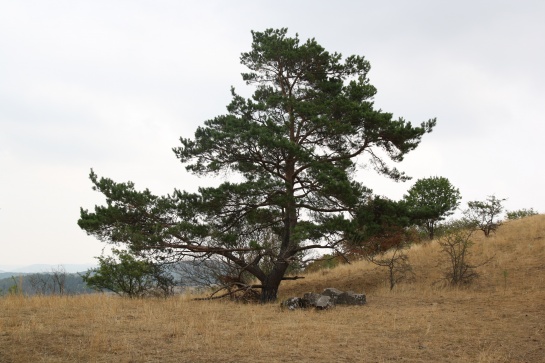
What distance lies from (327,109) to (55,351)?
11448 mm

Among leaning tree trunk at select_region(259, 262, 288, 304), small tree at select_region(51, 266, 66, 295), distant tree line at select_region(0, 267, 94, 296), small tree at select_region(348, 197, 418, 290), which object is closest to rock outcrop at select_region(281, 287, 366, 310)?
small tree at select_region(348, 197, 418, 290)

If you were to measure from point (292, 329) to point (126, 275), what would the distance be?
8.93 m

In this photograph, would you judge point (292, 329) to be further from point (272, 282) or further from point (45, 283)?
point (45, 283)

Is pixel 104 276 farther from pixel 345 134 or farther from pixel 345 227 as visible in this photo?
pixel 345 134

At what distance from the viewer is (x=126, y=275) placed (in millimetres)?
16250

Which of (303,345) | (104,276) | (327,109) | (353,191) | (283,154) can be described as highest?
(327,109)

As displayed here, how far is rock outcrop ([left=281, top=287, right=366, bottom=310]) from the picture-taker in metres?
12.8

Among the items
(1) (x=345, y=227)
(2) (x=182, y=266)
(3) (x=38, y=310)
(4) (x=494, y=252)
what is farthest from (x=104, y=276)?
(4) (x=494, y=252)

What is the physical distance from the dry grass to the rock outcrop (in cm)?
47

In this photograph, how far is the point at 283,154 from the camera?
1537 cm

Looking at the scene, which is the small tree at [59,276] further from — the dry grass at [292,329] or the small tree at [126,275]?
the dry grass at [292,329]

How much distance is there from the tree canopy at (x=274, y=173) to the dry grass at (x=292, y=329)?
2.35 m

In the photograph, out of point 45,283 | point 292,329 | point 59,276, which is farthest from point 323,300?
point 45,283

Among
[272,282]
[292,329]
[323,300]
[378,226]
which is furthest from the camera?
[272,282]
